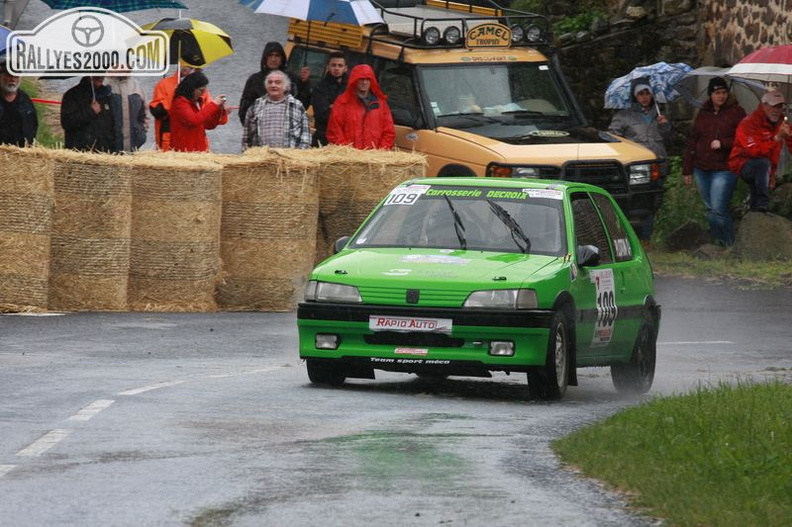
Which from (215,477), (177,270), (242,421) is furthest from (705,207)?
(215,477)

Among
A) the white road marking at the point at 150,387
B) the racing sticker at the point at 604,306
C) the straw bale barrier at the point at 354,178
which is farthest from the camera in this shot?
the straw bale barrier at the point at 354,178

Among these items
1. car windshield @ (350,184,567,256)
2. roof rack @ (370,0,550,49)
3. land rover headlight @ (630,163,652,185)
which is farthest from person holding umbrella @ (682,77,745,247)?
car windshield @ (350,184,567,256)

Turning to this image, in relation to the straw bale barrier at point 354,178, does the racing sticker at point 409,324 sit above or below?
below

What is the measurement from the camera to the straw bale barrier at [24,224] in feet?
58.9

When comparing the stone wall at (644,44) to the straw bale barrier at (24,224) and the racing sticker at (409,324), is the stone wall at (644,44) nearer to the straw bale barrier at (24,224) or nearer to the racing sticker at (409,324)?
the straw bale barrier at (24,224)

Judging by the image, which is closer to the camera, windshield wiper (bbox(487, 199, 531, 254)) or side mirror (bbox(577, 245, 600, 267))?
side mirror (bbox(577, 245, 600, 267))

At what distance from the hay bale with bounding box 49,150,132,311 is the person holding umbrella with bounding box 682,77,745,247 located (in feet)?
28.3

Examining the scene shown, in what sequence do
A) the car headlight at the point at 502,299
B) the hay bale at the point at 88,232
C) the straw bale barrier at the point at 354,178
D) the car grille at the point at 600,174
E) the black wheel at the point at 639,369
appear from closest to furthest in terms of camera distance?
1. the car headlight at the point at 502,299
2. the black wheel at the point at 639,369
3. the hay bale at the point at 88,232
4. the straw bale barrier at the point at 354,178
5. the car grille at the point at 600,174

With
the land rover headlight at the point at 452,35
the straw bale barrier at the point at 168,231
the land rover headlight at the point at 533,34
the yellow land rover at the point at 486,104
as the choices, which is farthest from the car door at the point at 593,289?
the land rover headlight at the point at 533,34

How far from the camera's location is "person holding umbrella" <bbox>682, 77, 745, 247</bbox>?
79.6 ft

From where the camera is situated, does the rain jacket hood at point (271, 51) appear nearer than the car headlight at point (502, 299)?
No

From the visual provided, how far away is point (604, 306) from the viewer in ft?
45.6

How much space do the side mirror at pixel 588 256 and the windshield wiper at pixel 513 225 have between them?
1.16 feet

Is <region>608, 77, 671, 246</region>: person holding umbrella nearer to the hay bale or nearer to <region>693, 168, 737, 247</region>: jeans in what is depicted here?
<region>693, 168, 737, 247</region>: jeans
